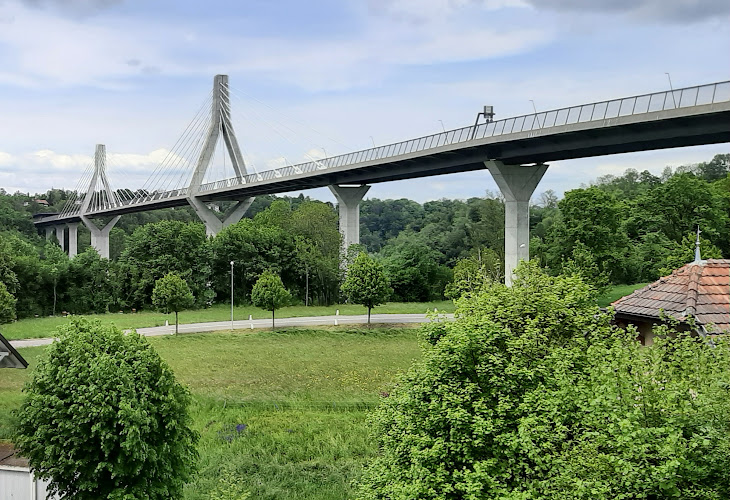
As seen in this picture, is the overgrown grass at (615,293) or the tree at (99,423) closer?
the tree at (99,423)

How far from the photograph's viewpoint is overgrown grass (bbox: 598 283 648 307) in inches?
1426

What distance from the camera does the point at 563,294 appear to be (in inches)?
445

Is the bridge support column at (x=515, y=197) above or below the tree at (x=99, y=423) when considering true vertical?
above

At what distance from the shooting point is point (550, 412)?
7.81 m

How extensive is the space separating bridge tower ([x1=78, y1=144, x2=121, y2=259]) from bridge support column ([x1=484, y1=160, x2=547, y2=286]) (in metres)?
52.8

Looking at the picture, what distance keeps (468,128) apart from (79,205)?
2655 inches

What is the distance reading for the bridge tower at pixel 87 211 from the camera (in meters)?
77.6

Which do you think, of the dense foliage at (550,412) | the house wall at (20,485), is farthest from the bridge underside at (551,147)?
the house wall at (20,485)

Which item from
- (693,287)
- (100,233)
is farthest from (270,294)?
(100,233)

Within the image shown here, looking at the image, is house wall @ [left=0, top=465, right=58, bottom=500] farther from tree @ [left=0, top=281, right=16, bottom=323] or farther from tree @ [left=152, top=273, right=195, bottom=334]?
tree @ [left=0, top=281, right=16, bottom=323]

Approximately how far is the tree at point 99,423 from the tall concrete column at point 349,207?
39118 mm

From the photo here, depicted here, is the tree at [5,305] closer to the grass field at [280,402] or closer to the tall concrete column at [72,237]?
the grass field at [280,402]

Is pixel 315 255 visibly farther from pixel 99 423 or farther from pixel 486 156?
pixel 99 423

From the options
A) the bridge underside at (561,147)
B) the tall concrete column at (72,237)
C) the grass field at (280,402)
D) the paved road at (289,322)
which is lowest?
the grass field at (280,402)
